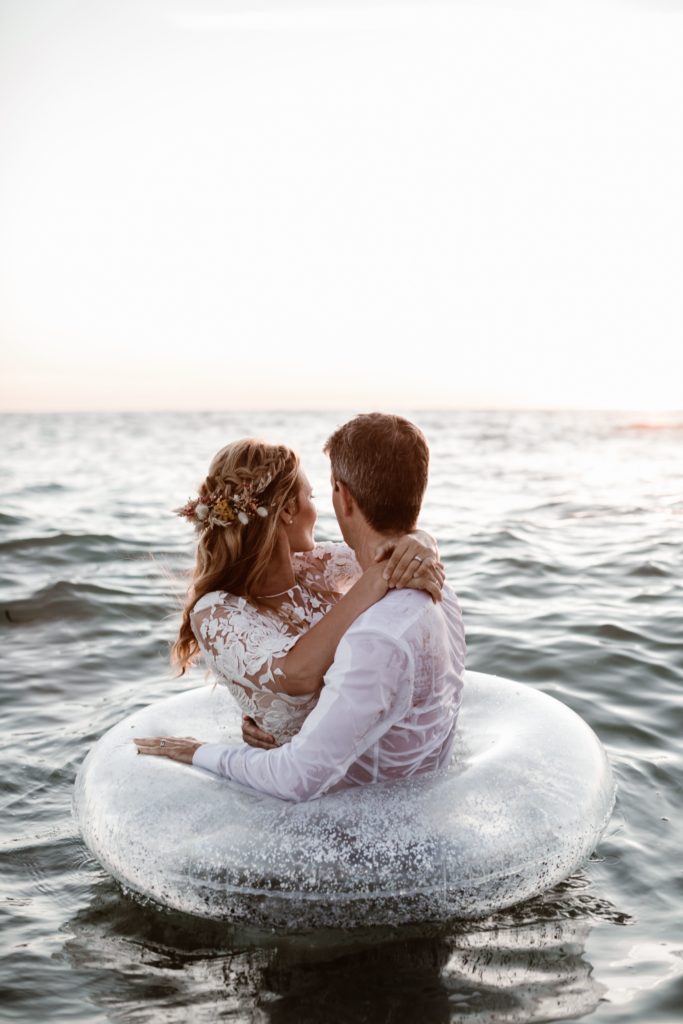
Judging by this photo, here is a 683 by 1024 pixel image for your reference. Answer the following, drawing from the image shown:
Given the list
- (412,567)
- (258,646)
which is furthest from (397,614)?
(258,646)

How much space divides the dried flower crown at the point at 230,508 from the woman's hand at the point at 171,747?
3.28ft

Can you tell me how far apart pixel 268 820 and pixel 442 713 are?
780mm

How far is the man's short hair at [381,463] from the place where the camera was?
3430 mm

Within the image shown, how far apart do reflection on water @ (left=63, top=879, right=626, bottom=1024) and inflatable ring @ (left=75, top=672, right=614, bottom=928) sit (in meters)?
0.13

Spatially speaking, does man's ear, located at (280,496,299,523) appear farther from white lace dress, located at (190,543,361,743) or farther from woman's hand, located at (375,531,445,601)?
woman's hand, located at (375,531,445,601)

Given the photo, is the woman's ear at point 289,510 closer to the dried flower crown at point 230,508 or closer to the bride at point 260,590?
the bride at point 260,590

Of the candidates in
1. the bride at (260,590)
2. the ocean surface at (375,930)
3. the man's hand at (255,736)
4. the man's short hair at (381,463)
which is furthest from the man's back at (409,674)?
the ocean surface at (375,930)

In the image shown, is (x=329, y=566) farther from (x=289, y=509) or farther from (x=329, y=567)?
(x=289, y=509)

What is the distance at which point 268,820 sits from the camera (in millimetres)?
3730

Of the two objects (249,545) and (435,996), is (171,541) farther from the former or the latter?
(435,996)

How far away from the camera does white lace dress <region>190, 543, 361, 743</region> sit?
3873 millimetres

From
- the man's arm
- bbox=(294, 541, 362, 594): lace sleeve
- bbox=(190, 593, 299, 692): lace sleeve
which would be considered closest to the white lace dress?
bbox=(190, 593, 299, 692): lace sleeve

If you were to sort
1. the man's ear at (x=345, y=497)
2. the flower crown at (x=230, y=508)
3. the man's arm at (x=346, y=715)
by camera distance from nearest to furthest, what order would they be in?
the man's arm at (x=346, y=715) → the man's ear at (x=345, y=497) → the flower crown at (x=230, y=508)

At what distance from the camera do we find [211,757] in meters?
4.11
